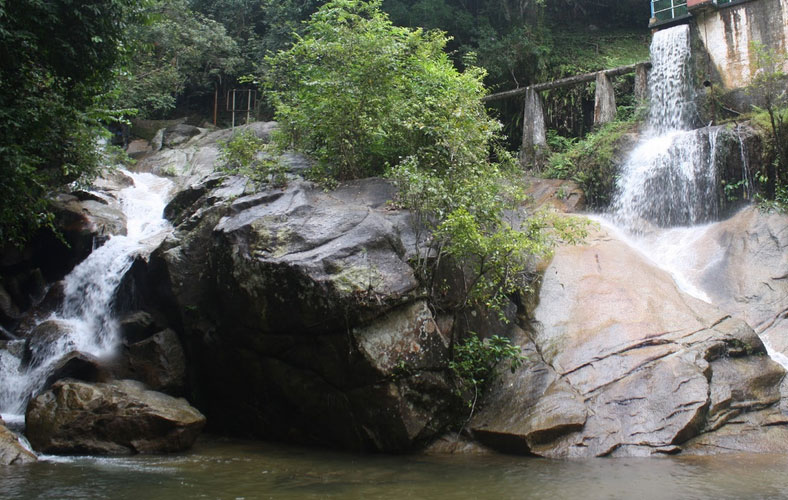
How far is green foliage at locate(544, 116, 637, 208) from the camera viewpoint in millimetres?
15633

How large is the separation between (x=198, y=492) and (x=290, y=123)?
28.5 ft

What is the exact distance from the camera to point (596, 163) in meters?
15.9

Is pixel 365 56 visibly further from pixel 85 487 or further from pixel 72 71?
pixel 85 487

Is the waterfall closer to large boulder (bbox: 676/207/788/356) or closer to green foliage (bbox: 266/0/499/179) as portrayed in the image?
large boulder (bbox: 676/207/788/356)

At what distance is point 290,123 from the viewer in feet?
42.0

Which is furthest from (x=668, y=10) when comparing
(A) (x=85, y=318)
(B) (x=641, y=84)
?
(A) (x=85, y=318)

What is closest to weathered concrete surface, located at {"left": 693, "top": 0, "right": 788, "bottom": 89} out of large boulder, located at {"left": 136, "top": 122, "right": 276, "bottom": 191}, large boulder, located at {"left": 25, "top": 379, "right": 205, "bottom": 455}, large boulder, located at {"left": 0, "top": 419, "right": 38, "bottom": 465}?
large boulder, located at {"left": 136, "top": 122, "right": 276, "bottom": 191}

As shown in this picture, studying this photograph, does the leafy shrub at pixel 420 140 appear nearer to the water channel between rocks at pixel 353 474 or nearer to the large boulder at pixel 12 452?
the water channel between rocks at pixel 353 474

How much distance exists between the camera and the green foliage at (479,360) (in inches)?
343

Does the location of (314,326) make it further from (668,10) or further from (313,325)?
(668,10)

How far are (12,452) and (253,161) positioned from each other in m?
6.30

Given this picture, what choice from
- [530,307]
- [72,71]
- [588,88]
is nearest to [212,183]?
[72,71]

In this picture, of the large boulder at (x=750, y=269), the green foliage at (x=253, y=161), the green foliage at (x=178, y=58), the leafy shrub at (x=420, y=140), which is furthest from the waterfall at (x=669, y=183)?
the green foliage at (x=178, y=58)

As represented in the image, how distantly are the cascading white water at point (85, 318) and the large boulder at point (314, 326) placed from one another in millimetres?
2335
